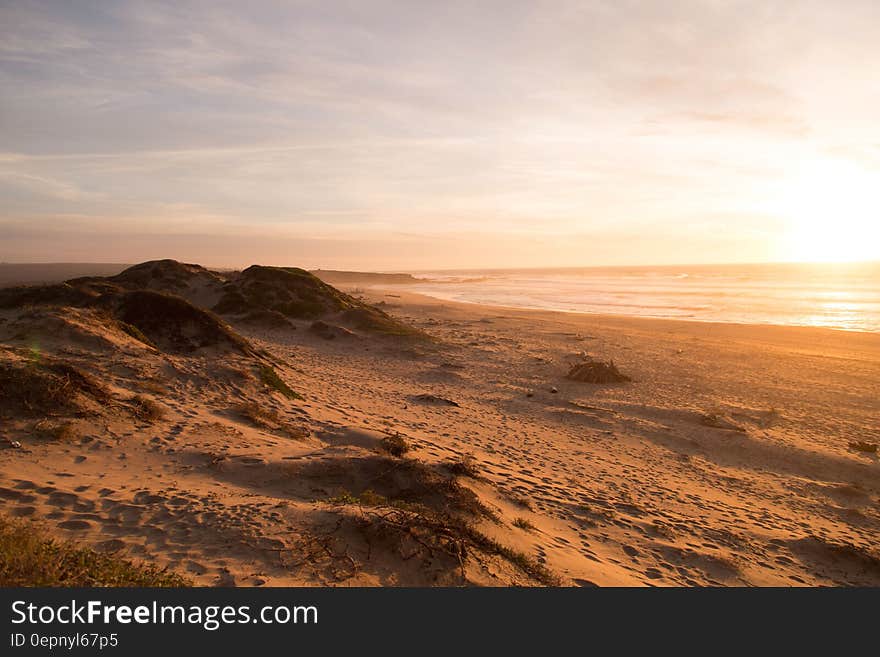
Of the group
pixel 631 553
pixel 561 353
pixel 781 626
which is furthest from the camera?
pixel 561 353

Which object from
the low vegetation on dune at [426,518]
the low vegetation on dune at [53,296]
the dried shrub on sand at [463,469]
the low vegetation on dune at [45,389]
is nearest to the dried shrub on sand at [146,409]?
the low vegetation on dune at [45,389]

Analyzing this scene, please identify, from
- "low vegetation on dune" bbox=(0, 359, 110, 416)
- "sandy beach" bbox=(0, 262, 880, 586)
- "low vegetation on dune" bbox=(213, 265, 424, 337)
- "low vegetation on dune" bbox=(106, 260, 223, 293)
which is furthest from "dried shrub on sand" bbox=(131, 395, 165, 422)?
"low vegetation on dune" bbox=(106, 260, 223, 293)

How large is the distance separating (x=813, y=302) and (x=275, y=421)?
56.5 metres

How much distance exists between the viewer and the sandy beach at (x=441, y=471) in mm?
5734

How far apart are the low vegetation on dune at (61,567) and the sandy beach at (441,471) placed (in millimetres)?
297

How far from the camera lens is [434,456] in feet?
34.0

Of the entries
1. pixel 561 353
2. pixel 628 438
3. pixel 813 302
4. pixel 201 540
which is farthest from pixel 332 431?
pixel 813 302

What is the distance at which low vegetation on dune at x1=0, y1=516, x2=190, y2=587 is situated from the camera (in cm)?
420

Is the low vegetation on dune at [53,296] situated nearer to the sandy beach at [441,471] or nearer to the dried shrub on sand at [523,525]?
the sandy beach at [441,471]

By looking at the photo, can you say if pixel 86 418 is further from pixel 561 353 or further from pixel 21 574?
pixel 561 353

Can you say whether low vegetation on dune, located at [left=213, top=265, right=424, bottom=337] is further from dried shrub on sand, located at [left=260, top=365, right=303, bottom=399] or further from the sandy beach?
dried shrub on sand, located at [left=260, top=365, right=303, bottom=399]

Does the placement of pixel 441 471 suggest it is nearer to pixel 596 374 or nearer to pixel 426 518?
pixel 426 518

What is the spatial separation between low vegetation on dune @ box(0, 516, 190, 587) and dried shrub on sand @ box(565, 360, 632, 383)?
656 inches

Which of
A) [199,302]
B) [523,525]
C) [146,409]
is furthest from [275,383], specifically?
[199,302]
